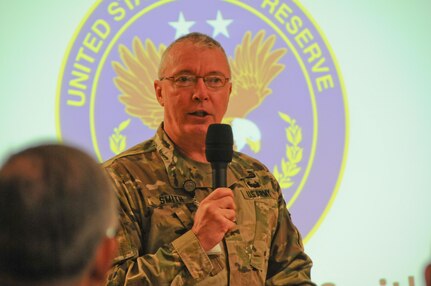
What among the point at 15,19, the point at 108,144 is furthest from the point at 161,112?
the point at 15,19

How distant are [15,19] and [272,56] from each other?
140 cm

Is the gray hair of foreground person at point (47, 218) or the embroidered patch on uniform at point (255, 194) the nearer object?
the gray hair of foreground person at point (47, 218)

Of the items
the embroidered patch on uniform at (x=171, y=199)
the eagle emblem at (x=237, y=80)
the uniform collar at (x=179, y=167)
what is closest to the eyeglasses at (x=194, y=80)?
the uniform collar at (x=179, y=167)

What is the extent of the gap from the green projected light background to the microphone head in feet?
5.51

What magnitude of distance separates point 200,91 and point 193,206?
41 cm

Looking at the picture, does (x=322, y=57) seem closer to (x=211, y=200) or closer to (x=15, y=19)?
(x=15, y=19)

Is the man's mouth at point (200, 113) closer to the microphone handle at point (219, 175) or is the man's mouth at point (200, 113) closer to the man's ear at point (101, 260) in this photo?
the microphone handle at point (219, 175)

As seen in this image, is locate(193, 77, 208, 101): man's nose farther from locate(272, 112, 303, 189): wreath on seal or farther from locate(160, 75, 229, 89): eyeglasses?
Answer: locate(272, 112, 303, 189): wreath on seal

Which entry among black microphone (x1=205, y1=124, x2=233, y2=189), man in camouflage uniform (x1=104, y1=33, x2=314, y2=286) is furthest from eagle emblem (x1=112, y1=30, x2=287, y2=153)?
black microphone (x1=205, y1=124, x2=233, y2=189)

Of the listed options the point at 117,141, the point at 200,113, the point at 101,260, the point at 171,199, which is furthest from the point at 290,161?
the point at 101,260

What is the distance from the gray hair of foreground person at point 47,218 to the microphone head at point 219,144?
1.35 meters

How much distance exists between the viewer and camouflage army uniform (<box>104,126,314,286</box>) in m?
2.54

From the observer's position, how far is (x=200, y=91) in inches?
112

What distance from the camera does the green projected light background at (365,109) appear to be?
4152 millimetres
